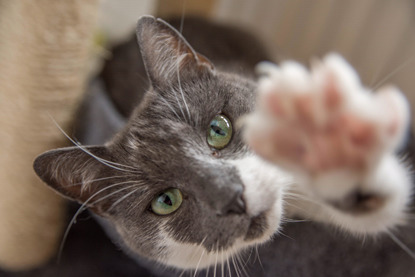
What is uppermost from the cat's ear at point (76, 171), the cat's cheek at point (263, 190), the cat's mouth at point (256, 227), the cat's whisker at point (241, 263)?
the cat's cheek at point (263, 190)

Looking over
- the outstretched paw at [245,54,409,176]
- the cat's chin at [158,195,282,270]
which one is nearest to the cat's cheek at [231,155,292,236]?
the cat's chin at [158,195,282,270]

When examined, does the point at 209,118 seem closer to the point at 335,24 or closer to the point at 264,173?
the point at 264,173

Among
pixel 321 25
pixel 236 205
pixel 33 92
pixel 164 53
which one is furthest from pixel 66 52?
pixel 321 25

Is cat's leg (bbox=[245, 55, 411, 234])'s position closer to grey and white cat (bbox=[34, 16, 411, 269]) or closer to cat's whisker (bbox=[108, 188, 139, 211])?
grey and white cat (bbox=[34, 16, 411, 269])

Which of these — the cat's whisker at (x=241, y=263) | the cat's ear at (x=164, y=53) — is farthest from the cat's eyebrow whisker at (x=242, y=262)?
the cat's ear at (x=164, y=53)

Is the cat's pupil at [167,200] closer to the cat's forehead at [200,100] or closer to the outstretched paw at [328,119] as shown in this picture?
the cat's forehead at [200,100]

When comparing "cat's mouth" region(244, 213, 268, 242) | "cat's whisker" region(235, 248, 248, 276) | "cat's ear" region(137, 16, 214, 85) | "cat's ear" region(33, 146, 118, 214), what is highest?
"cat's ear" region(137, 16, 214, 85)

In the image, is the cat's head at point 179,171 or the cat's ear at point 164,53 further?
the cat's ear at point 164,53

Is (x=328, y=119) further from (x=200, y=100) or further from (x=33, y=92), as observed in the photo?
(x=33, y=92)
